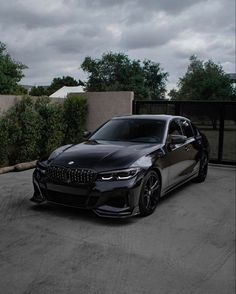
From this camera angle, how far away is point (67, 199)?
5.19 m

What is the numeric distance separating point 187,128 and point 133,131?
60.3 inches

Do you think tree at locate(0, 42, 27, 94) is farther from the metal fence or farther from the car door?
the car door

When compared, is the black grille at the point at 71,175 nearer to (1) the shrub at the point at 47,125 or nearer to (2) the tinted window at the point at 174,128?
(2) the tinted window at the point at 174,128

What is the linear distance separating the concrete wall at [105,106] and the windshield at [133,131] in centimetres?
526

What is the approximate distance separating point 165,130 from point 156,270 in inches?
121

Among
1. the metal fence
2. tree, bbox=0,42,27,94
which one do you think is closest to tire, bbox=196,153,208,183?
the metal fence

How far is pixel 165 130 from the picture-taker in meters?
6.53

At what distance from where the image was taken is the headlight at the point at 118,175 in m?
5.04

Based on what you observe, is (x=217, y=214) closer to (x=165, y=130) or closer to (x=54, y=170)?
(x=165, y=130)

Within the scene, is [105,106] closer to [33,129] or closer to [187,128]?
[33,129]

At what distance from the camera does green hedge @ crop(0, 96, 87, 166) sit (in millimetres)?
9266

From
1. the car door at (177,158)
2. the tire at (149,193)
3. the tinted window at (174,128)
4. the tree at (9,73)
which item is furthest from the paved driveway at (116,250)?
the tree at (9,73)

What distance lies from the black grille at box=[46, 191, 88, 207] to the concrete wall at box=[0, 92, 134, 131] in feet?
23.3

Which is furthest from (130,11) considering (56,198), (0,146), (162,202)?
(56,198)
